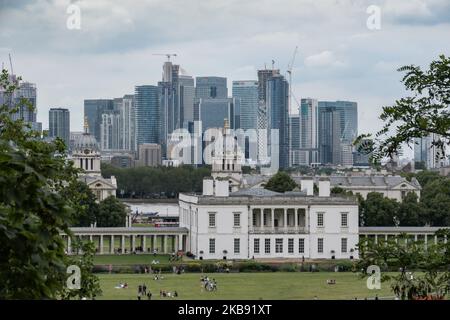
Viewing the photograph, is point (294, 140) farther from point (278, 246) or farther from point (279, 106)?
point (278, 246)

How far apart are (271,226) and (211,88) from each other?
25.8 metres

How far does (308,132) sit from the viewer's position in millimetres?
92250

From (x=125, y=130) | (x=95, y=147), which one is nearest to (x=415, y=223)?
(x=95, y=147)

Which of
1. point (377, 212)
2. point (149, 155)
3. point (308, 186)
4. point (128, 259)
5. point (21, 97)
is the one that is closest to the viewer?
point (21, 97)

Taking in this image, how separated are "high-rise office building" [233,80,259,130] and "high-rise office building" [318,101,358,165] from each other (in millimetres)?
4752

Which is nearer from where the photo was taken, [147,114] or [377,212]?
[377,212]

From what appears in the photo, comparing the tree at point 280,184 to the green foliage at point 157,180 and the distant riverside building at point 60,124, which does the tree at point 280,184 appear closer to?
the distant riverside building at point 60,124

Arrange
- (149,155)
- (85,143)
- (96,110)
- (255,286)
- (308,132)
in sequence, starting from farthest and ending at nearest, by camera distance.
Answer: (149,155) → (96,110) → (308,132) → (85,143) → (255,286)

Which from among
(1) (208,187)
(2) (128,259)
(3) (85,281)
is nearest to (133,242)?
(1) (208,187)

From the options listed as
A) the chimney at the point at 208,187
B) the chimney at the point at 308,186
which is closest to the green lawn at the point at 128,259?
the chimney at the point at 208,187

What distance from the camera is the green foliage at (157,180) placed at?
274ft

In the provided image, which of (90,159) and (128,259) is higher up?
(90,159)
